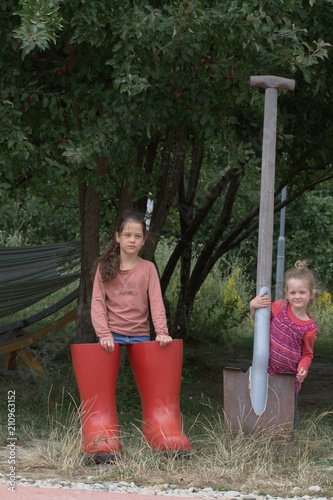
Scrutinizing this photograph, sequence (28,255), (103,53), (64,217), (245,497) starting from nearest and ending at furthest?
(245,497) < (103,53) < (28,255) < (64,217)

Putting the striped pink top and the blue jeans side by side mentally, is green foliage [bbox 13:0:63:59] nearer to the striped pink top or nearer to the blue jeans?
the blue jeans

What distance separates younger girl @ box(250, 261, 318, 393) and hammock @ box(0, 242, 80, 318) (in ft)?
9.83

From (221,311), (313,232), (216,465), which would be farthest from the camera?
(313,232)

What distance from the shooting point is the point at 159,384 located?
4.14 meters

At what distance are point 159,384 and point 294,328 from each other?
0.77 meters

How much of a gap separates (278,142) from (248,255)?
1119 cm

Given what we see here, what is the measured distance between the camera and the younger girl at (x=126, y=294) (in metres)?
4.21

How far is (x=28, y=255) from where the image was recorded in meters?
7.32

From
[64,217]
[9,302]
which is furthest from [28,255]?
[64,217]

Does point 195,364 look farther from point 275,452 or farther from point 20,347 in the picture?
point 275,452

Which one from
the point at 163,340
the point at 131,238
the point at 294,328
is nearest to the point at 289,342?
the point at 294,328

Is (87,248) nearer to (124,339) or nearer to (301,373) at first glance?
(124,339)

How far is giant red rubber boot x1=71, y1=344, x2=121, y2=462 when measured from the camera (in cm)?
408

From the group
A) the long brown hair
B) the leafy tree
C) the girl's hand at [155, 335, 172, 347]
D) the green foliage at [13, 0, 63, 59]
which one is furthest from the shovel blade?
the green foliage at [13, 0, 63, 59]
